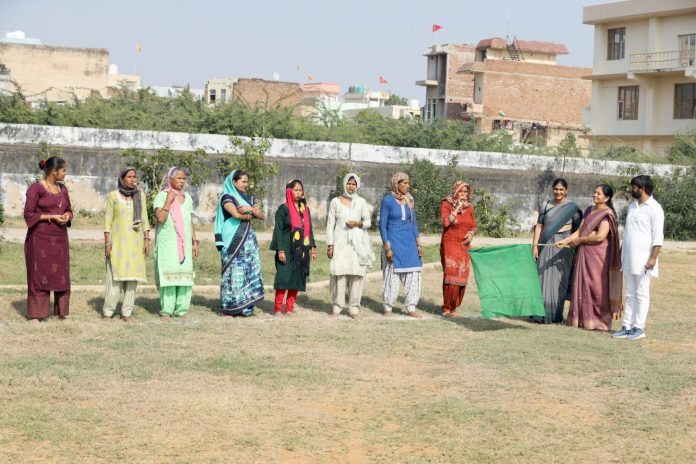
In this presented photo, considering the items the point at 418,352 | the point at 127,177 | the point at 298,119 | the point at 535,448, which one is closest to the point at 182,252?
the point at 127,177

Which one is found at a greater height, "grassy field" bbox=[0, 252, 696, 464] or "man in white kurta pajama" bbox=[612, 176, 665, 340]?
"man in white kurta pajama" bbox=[612, 176, 665, 340]

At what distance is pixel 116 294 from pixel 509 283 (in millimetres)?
3847

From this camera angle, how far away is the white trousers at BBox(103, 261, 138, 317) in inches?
389

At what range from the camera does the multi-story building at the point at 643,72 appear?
38969 mm

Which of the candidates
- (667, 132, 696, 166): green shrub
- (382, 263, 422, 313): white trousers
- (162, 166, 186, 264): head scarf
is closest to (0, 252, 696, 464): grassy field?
(382, 263, 422, 313): white trousers

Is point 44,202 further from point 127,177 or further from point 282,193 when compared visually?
point 282,193

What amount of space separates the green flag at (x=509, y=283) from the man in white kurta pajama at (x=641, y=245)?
93cm

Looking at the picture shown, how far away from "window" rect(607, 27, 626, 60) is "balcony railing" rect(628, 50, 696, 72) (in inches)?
38.6

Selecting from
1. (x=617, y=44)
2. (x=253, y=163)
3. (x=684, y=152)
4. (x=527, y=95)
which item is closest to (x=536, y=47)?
(x=527, y=95)

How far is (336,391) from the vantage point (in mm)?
7309

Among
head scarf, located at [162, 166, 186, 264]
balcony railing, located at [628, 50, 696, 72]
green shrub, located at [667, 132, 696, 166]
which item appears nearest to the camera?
head scarf, located at [162, 166, 186, 264]

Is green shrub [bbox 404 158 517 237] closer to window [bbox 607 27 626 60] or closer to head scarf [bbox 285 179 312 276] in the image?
head scarf [bbox 285 179 312 276]

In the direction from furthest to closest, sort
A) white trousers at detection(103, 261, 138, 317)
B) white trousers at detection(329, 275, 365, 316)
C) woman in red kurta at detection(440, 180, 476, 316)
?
woman in red kurta at detection(440, 180, 476, 316)
white trousers at detection(329, 275, 365, 316)
white trousers at detection(103, 261, 138, 317)

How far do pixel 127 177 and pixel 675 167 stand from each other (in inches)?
680
